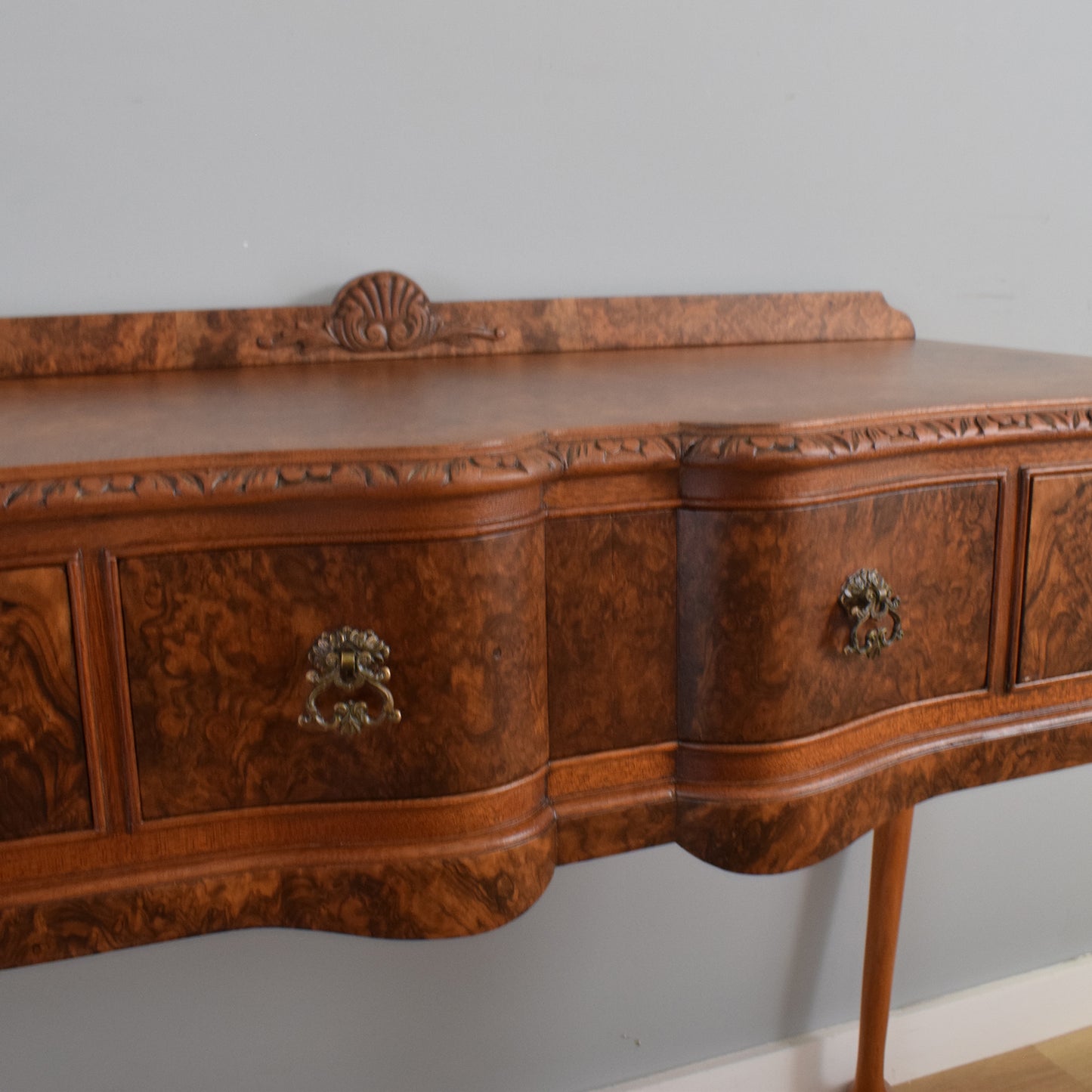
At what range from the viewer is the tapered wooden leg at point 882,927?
45.3 inches

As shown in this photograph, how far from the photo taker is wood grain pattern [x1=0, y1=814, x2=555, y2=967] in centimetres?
56

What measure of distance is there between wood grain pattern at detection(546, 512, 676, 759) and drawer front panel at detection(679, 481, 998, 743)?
0.5 inches

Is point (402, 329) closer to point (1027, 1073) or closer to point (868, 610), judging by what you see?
point (868, 610)

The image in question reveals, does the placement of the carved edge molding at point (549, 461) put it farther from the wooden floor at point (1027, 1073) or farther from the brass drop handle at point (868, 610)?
the wooden floor at point (1027, 1073)

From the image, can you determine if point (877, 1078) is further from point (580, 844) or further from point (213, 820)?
point (213, 820)

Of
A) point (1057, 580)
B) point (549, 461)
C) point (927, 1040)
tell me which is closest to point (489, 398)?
point (549, 461)

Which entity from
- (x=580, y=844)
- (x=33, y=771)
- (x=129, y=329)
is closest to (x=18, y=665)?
(x=33, y=771)

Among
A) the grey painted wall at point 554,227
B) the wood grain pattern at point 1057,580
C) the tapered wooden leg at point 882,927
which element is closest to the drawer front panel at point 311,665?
the wood grain pattern at point 1057,580

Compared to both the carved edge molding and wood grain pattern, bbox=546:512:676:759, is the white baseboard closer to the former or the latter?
wood grain pattern, bbox=546:512:676:759

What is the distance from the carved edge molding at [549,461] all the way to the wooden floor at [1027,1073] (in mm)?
955

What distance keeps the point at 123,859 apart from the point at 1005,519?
1.68 feet

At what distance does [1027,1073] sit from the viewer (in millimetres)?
1340

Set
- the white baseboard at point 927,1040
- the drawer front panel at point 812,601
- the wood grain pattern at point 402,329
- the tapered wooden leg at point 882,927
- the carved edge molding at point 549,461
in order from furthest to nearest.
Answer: the white baseboard at point 927,1040 → the tapered wooden leg at point 882,927 → the wood grain pattern at point 402,329 → the drawer front panel at point 812,601 → the carved edge molding at point 549,461

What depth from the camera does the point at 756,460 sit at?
58 centimetres
